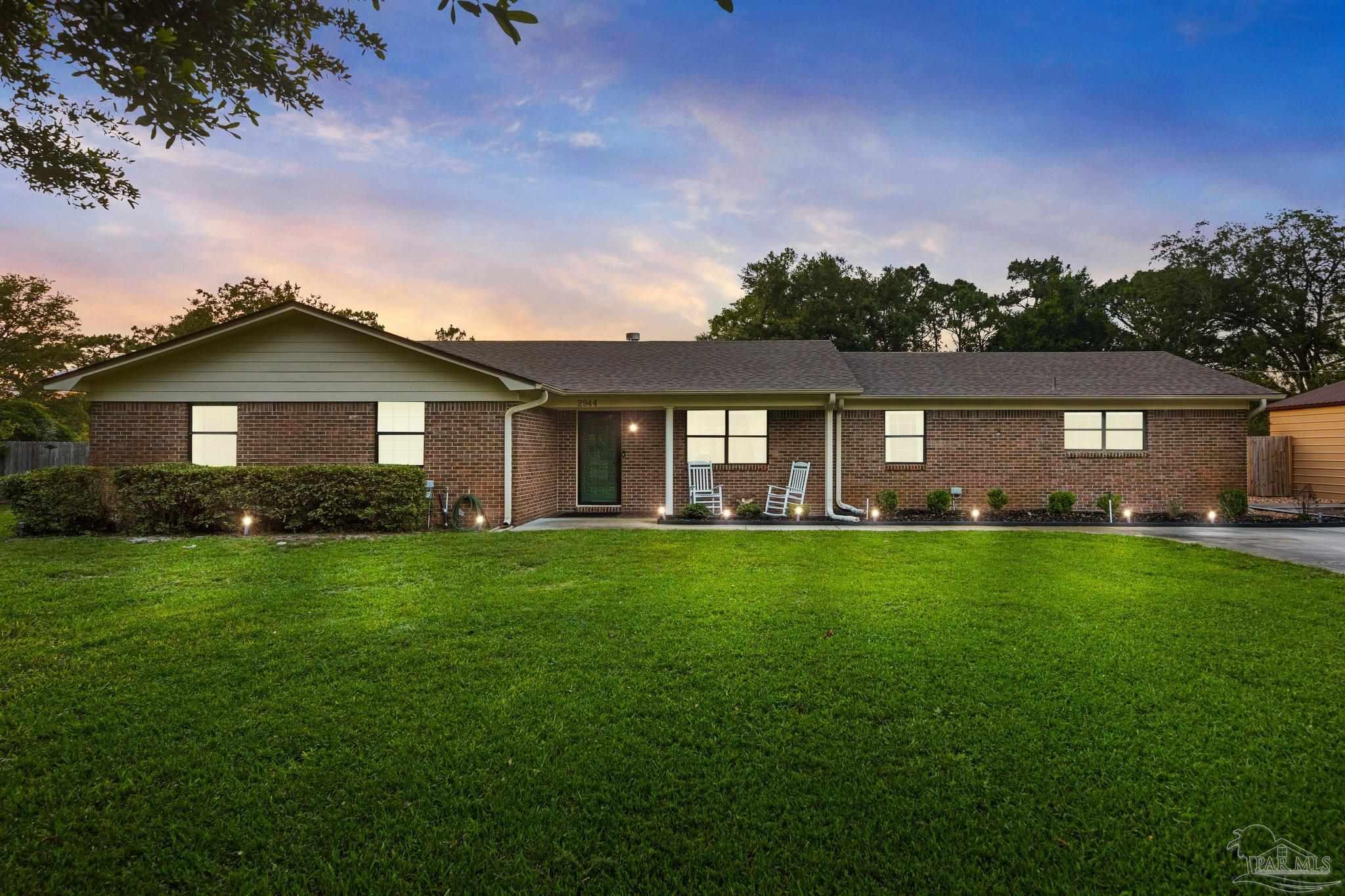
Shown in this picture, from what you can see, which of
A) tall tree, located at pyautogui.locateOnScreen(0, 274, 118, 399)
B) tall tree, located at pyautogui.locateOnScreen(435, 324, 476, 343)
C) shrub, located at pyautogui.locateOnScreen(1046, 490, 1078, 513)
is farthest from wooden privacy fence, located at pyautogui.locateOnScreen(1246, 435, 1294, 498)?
tall tree, located at pyautogui.locateOnScreen(0, 274, 118, 399)

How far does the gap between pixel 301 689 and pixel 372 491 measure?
22.1 feet

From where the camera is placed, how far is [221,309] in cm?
3303

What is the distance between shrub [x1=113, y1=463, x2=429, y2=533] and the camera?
979cm

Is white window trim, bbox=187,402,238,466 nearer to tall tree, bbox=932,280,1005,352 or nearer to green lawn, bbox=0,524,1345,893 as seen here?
green lawn, bbox=0,524,1345,893

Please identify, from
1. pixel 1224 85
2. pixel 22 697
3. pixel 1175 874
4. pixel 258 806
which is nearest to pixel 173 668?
pixel 22 697

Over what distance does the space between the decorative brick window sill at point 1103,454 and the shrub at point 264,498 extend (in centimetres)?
1247

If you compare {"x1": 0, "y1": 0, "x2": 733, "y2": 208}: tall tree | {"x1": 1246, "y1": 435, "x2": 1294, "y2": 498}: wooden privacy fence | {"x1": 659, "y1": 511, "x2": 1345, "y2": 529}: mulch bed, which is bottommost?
{"x1": 659, "y1": 511, "x2": 1345, "y2": 529}: mulch bed

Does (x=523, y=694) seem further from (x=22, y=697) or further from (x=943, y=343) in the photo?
(x=943, y=343)

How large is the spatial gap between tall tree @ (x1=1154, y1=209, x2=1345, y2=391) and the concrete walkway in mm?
26001

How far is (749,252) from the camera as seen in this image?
99.2 ft

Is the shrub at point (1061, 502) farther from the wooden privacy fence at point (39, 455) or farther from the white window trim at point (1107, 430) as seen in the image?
the wooden privacy fence at point (39, 455)

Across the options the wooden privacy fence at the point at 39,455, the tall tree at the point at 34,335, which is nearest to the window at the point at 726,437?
the wooden privacy fence at the point at 39,455

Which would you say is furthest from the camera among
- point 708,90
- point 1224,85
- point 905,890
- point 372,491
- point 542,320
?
point 542,320

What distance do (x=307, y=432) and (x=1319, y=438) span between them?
21.8m
